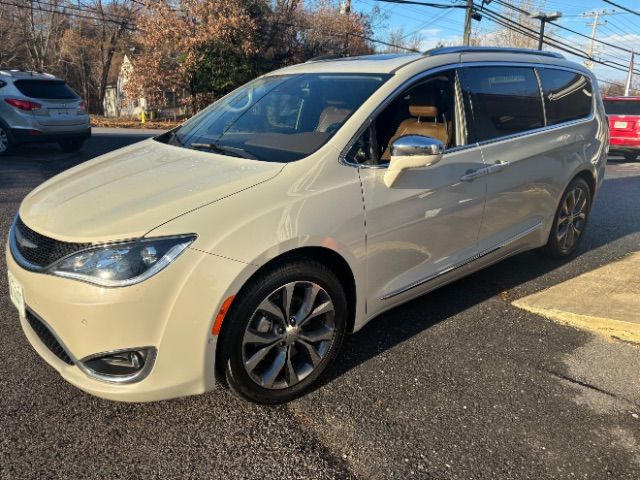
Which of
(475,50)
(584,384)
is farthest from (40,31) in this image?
(584,384)

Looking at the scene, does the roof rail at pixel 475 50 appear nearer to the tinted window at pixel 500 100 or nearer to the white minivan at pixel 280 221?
the white minivan at pixel 280 221

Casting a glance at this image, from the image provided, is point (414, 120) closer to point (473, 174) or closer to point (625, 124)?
point (473, 174)

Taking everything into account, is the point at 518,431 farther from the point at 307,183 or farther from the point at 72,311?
the point at 72,311

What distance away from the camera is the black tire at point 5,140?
959 centimetres

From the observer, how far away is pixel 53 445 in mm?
2389

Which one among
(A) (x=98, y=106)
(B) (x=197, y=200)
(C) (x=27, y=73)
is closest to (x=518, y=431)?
(B) (x=197, y=200)

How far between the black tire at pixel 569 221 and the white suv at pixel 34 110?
881 cm

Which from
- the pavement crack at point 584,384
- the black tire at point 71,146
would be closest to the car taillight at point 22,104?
the black tire at point 71,146

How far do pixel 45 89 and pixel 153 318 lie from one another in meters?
9.33

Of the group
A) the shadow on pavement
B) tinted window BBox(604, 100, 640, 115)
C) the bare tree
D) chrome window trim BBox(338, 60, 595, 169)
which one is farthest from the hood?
the bare tree

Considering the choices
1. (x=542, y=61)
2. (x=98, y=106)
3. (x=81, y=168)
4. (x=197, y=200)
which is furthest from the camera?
(x=98, y=106)

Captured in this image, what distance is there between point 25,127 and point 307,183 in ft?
28.7

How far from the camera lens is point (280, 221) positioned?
250 centimetres

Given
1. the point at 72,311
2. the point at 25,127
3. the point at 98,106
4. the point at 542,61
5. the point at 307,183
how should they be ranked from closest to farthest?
the point at 72,311, the point at 307,183, the point at 542,61, the point at 25,127, the point at 98,106
